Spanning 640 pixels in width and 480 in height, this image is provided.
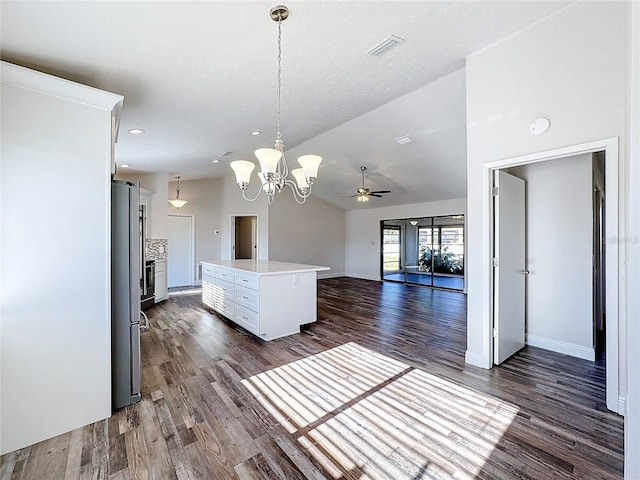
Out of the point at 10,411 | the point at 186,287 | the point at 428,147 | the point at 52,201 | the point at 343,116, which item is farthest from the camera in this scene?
the point at 186,287

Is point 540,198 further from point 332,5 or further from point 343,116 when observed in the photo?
point 332,5

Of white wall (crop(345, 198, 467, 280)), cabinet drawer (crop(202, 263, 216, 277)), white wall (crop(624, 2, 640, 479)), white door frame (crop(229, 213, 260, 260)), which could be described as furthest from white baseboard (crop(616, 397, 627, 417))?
white door frame (crop(229, 213, 260, 260))

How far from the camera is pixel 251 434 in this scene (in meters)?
1.97

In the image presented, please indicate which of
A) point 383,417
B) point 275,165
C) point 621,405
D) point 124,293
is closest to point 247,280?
point 124,293

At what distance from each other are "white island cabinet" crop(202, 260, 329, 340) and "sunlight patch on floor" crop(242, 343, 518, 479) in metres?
0.87

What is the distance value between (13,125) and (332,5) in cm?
223

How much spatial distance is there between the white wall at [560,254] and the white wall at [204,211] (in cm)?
751

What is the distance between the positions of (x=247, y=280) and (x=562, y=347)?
388cm

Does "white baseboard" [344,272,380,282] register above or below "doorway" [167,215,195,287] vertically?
below

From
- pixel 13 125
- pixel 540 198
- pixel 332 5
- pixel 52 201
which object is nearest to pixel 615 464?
pixel 540 198

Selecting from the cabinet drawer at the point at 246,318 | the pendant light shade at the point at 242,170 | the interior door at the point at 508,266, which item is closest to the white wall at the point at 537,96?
the interior door at the point at 508,266

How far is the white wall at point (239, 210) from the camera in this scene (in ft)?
27.9

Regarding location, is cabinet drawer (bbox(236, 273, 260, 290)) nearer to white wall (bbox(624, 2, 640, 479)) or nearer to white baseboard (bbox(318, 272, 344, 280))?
white wall (bbox(624, 2, 640, 479))

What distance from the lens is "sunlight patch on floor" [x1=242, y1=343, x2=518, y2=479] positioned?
173 centimetres
